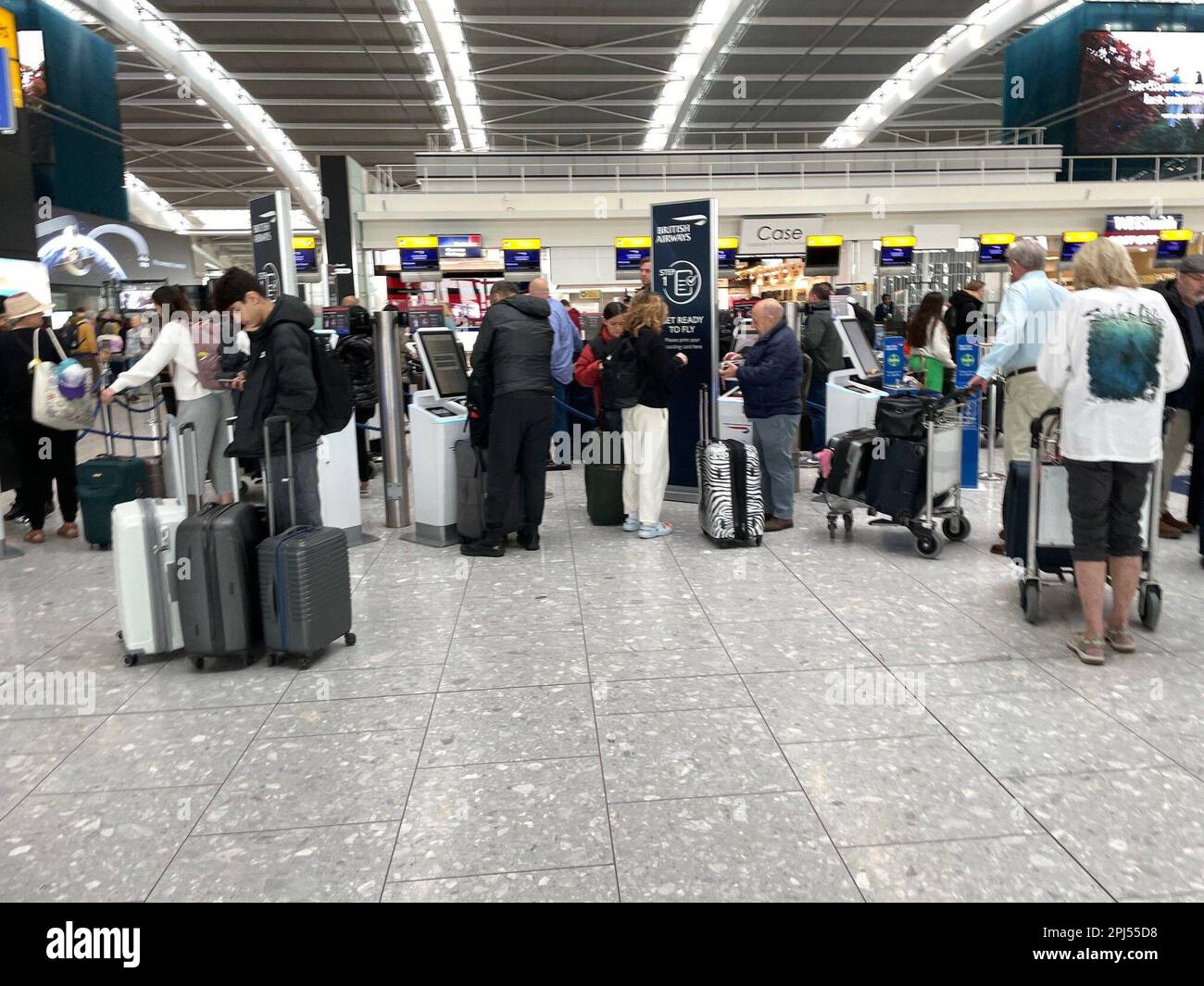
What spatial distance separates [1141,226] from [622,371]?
64.5 feet

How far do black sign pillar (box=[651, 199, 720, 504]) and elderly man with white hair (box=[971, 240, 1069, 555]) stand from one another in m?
2.28

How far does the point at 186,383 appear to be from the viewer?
17.0ft

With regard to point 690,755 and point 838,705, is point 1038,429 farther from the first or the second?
point 690,755

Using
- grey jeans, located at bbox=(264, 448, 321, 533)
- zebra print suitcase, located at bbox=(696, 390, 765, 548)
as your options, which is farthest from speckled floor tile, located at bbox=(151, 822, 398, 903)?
zebra print suitcase, located at bbox=(696, 390, 765, 548)

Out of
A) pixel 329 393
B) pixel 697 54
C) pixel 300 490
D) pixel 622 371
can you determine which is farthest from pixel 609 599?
pixel 697 54

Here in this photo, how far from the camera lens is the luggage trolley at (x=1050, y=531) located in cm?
403

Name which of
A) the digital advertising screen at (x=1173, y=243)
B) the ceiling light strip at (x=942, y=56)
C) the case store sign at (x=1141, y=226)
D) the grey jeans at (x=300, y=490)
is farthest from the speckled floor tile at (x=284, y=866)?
the ceiling light strip at (x=942, y=56)

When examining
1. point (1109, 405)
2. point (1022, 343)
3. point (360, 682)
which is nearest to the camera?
point (1109, 405)

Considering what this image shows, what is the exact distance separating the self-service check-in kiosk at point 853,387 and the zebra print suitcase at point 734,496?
4.68 ft

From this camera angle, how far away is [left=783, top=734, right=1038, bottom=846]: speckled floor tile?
2.46 meters

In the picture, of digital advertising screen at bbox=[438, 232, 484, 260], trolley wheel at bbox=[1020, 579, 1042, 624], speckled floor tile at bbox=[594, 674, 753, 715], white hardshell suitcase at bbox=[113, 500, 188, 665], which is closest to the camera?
speckled floor tile at bbox=[594, 674, 753, 715]

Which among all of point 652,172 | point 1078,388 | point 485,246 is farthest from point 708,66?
point 1078,388

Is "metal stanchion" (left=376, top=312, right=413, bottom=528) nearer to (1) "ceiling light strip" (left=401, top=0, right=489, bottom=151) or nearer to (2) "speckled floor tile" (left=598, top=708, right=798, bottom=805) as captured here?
(2) "speckled floor tile" (left=598, top=708, right=798, bottom=805)

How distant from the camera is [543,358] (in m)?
5.64
